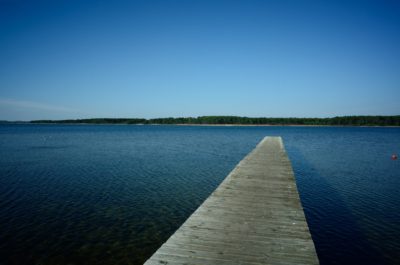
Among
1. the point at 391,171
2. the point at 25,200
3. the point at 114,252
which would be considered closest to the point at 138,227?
the point at 114,252

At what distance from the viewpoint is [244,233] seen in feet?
21.9

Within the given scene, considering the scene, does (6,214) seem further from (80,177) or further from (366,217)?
(366,217)

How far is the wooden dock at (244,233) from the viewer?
5453mm

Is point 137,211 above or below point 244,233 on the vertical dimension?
below

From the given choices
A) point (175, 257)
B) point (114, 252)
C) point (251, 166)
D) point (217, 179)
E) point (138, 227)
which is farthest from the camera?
point (217, 179)

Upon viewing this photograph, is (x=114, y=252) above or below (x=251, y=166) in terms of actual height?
below

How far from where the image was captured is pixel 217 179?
60.3 feet

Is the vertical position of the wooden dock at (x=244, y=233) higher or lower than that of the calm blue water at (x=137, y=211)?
higher

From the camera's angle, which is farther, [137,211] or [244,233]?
[137,211]

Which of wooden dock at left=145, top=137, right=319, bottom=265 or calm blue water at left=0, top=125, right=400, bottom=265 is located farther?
calm blue water at left=0, top=125, right=400, bottom=265

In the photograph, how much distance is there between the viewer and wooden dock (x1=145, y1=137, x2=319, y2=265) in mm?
5453

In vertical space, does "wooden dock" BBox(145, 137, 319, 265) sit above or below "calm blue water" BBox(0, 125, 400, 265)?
above

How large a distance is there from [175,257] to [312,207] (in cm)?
956

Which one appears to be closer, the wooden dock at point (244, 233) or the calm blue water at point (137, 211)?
the wooden dock at point (244, 233)
